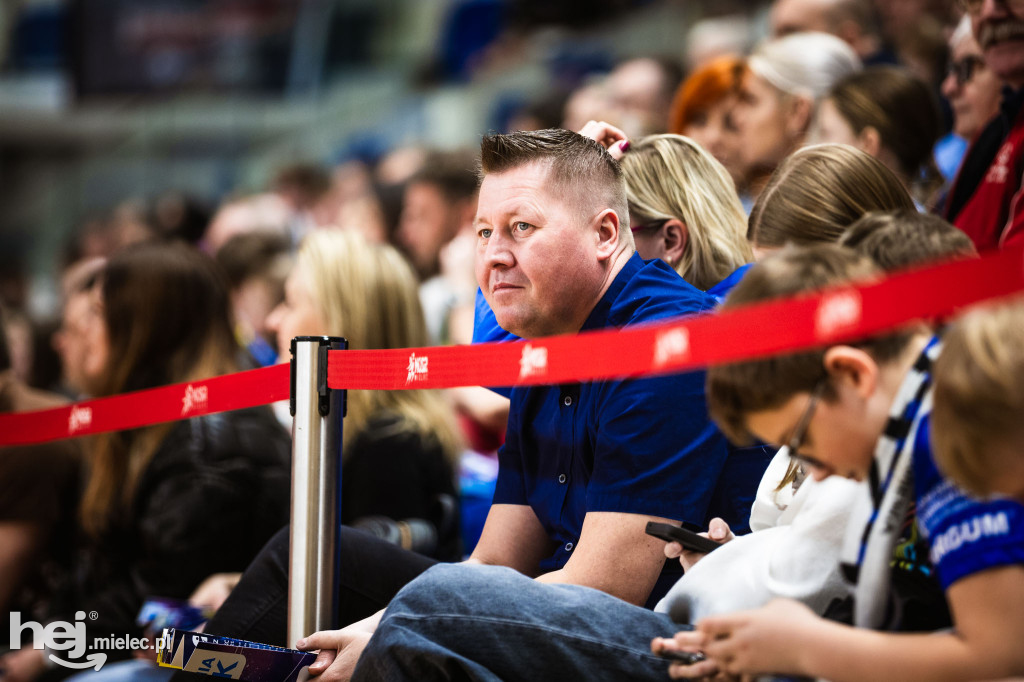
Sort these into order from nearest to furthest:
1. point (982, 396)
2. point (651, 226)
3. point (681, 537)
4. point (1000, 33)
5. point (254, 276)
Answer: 1. point (982, 396)
2. point (681, 537)
3. point (651, 226)
4. point (1000, 33)
5. point (254, 276)

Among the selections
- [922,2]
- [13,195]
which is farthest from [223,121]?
[922,2]

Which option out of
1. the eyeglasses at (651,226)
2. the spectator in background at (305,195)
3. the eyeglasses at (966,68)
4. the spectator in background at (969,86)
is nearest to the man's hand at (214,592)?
the eyeglasses at (651,226)

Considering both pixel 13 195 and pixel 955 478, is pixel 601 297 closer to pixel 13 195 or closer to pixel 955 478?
pixel 955 478

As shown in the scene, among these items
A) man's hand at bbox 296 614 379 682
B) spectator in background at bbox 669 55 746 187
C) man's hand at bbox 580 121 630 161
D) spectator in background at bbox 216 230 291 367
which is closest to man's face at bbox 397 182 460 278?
spectator in background at bbox 216 230 291 367

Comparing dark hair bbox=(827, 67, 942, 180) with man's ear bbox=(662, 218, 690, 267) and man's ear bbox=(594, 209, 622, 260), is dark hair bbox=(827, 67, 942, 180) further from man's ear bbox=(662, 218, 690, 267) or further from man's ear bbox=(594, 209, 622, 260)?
man's ear bbox=(594, 209, 622, 260)

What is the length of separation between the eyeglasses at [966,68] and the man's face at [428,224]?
7.99 ft

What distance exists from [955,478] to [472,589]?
741 millimetres

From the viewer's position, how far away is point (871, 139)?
337 centimetres

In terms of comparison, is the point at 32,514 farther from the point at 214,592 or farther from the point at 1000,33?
the point at 1000,33

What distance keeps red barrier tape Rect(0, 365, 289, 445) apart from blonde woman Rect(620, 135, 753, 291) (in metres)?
0.90

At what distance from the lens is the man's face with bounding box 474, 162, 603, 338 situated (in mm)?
2236

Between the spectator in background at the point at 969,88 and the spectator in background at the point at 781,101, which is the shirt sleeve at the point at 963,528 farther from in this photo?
the spectator in background at the point at 781,101

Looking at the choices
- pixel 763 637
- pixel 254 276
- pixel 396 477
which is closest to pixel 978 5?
pixel 396 477

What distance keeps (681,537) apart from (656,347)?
1.23 ft
